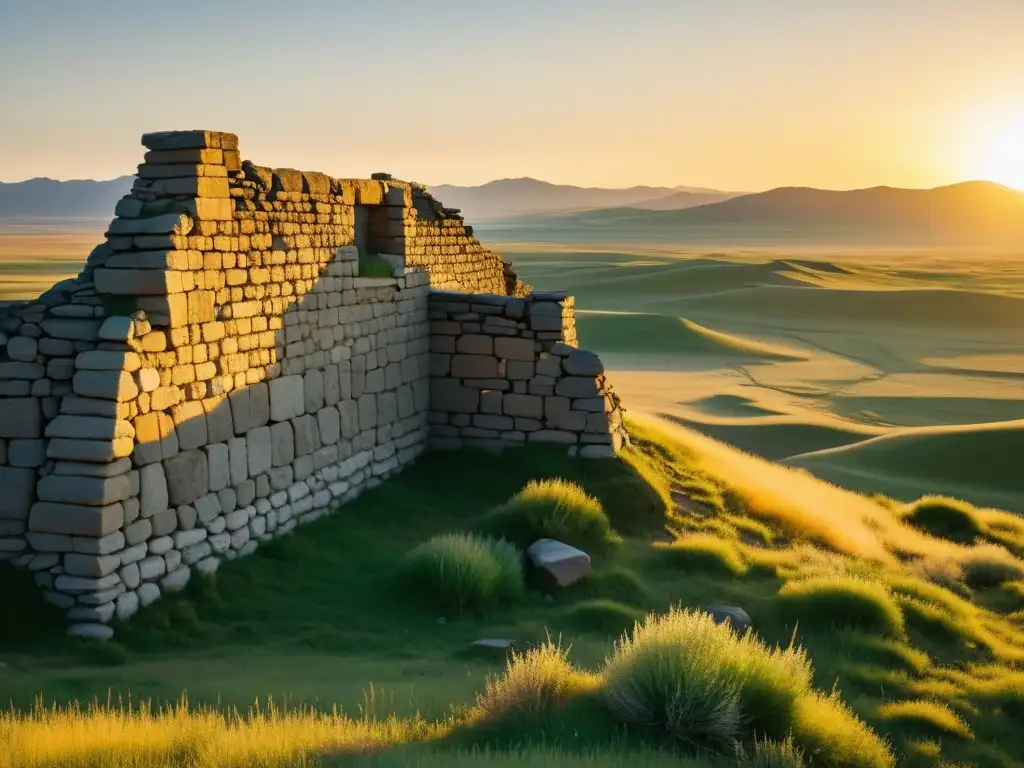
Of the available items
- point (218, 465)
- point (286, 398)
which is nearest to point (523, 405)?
point (286, 398)

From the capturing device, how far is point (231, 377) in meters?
11.1

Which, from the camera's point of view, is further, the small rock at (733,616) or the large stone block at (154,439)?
the small rock at (733,616)

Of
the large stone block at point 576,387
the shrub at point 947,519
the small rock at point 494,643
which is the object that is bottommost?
the shrub at point 947,519

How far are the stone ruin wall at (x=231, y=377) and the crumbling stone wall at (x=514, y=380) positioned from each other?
3 centimetres

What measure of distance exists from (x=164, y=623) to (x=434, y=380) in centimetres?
697

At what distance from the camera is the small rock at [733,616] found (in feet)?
35.7

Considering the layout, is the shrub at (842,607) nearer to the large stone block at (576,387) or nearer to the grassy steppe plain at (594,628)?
the grassy steppe plain at (594,628)

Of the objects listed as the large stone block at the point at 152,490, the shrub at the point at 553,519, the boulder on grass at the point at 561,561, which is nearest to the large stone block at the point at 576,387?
the shrub at the point at 553,519

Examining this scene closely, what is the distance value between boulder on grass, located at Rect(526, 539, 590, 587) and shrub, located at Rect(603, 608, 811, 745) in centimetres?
414

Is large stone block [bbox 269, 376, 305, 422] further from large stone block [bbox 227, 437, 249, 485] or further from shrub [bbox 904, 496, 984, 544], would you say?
shrub [bbox 904, 496, 984, 544]

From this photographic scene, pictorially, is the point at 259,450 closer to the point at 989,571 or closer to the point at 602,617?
the point at 602,617

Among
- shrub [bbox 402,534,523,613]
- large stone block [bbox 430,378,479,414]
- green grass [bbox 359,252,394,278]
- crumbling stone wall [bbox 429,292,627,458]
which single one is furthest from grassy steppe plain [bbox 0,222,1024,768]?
green grass [bbox 359,252,394,278]

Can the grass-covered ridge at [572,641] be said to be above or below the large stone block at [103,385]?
below

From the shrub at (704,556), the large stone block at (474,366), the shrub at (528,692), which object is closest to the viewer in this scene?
the shrub at (528,692)
